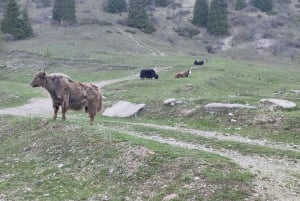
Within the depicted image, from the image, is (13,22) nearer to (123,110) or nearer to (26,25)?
(26,25)

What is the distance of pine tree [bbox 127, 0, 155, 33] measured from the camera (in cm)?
9088

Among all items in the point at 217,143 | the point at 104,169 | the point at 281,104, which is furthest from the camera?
the point at 281,104

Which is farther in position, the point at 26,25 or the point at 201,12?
the point at 201,12

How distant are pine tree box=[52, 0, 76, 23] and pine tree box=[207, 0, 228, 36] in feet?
83.5

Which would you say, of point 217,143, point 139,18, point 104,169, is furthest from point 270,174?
point 139,18

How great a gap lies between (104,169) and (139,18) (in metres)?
78.3

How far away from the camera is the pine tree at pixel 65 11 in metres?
89.2

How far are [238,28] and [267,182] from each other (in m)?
83.7

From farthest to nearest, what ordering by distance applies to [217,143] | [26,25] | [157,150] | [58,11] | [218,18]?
[58,11] → [218,18] → [26,25] → [217,143] → [157,150]

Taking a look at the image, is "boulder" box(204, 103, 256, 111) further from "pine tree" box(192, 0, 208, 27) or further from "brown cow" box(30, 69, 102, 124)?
"pine tree" box(192, 0, 208, 27)

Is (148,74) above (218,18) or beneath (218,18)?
beneath

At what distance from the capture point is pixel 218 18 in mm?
90750

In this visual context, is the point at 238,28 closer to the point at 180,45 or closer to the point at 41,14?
the point at 180,45

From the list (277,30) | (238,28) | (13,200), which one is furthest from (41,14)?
(13,200)
